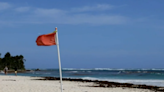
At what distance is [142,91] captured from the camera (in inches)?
856

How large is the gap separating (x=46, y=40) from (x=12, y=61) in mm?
130275

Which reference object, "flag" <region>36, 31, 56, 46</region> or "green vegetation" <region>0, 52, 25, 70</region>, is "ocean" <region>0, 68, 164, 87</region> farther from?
"green vegetation" <region>0, 52, 25, 70</region>

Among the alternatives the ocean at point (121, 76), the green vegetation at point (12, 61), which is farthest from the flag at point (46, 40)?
the green vegetation at point (12, 61)

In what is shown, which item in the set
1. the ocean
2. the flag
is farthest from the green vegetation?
the flag

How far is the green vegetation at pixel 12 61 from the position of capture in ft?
438

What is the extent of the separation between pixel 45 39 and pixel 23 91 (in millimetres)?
7616

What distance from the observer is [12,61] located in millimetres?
138000

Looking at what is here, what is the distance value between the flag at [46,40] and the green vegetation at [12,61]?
123m

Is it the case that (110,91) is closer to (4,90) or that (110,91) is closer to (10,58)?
(4,90)

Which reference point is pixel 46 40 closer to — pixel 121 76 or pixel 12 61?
pixel 121 76

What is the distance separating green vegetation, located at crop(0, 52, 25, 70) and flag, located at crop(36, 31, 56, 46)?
123m

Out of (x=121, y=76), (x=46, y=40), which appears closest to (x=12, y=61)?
(x=121, y=76)

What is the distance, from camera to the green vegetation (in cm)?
13338

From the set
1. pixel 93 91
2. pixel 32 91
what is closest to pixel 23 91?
pixel 32 91
